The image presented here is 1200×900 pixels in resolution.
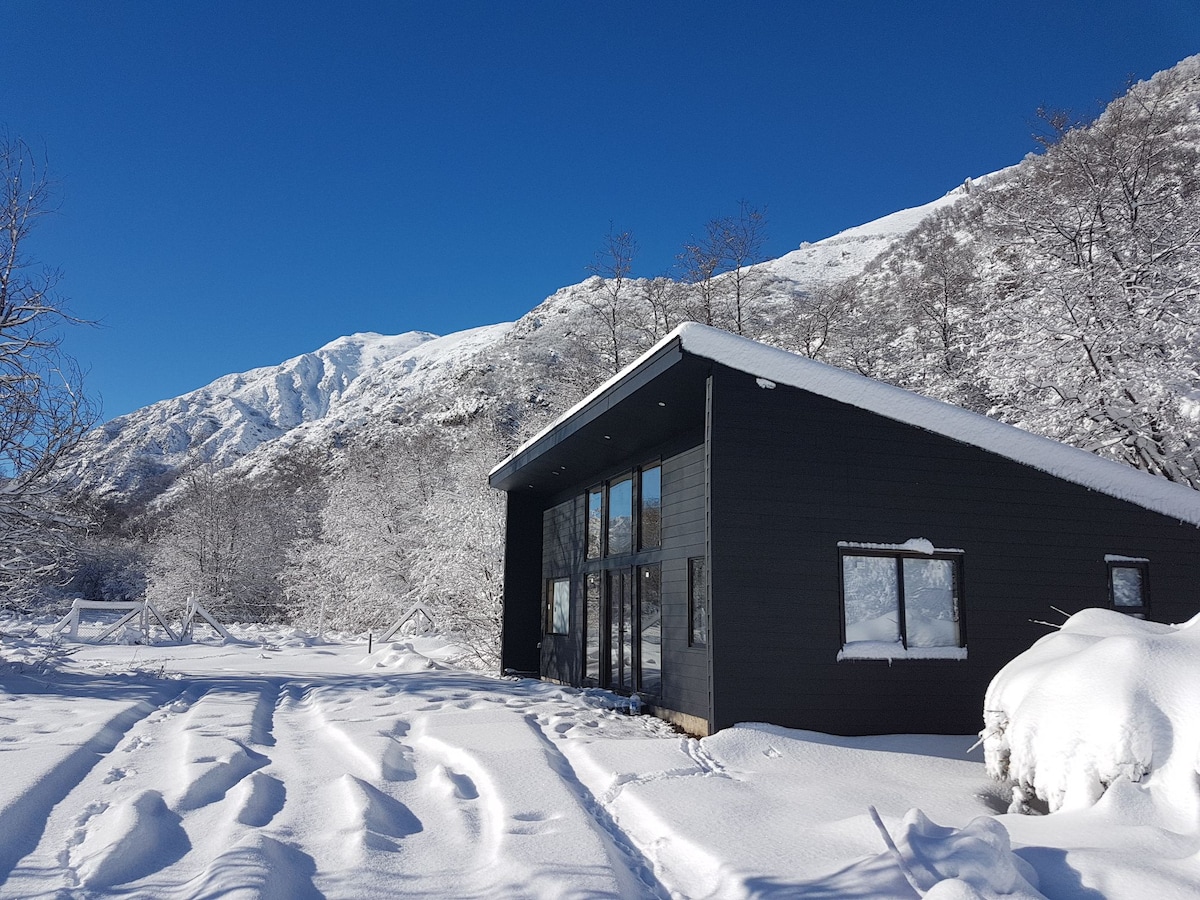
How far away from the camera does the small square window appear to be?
854cm

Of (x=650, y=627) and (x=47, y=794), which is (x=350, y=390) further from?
(x=47, y=794)

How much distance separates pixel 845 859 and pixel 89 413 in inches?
430

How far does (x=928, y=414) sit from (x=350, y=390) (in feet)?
427

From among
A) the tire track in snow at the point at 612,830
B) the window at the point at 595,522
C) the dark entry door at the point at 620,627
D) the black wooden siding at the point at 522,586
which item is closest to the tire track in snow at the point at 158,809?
the tire track in snow at the point at 612,830

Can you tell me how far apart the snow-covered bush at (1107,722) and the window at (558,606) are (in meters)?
7.37

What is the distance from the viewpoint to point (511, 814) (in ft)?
15.3

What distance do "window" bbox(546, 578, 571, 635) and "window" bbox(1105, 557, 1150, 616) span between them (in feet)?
22.5

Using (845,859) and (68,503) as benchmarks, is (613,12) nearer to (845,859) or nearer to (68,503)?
(68,503)

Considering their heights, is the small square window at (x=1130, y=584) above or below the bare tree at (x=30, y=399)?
below

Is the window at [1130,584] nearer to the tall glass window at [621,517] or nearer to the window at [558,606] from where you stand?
the tall glass window at [621,517]

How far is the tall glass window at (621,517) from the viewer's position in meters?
9.96

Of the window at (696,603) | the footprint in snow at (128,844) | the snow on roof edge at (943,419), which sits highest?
the snow on roof edge at (943,419)

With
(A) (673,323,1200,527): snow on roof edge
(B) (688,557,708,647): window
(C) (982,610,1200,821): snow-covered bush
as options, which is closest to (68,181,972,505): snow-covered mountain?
(B) (688,557,708,647): window

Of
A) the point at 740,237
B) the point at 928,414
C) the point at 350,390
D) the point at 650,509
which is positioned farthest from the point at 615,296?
the point at 350,390
